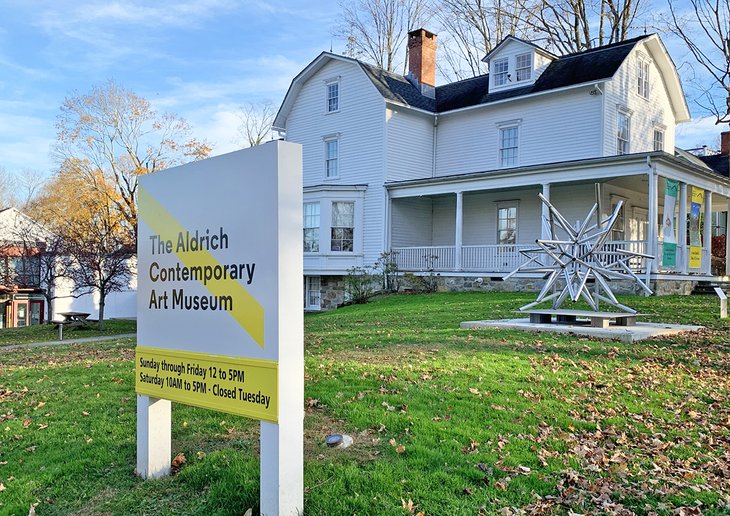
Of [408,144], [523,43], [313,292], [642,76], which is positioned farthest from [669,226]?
[313,292]

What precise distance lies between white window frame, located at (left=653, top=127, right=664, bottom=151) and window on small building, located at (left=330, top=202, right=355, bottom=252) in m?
12.2

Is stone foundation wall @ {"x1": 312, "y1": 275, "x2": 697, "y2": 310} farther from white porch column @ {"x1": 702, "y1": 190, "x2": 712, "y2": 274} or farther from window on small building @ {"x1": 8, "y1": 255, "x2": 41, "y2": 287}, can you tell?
window on small building @ {"x1": 8, "y1": 255, "x2": 41, "y2": 287}

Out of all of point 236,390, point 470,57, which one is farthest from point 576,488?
point 470,57

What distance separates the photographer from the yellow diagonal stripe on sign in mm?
4141

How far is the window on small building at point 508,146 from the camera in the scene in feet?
77.4

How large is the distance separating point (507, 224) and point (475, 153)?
3.14 m

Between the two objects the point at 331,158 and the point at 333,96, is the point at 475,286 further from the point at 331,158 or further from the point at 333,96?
the point at 333,96

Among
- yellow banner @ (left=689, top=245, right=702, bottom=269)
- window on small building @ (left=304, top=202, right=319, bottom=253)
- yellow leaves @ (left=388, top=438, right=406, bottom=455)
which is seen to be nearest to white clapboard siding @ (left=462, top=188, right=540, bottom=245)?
yellow banner @ (left=689, top=245, right=702, bottom=269)

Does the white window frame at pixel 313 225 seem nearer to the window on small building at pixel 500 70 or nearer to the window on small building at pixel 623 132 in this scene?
the window on small building at pixel 500 70

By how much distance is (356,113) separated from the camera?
2523cm

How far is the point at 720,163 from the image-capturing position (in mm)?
32031

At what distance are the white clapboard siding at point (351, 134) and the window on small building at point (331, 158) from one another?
0.57 feet

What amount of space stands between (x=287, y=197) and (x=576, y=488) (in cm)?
282

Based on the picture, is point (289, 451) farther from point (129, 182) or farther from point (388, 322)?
point (129, 182)
